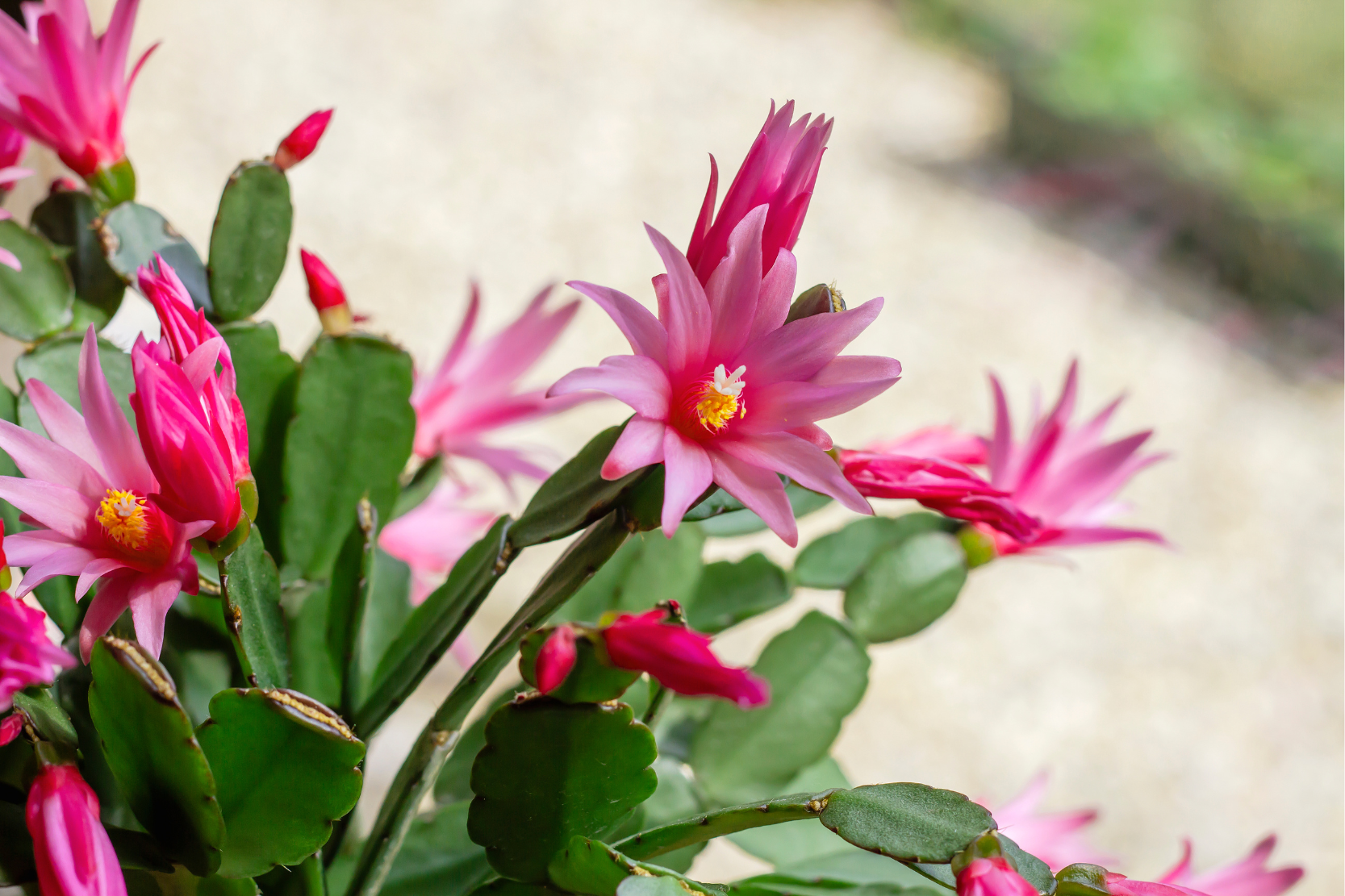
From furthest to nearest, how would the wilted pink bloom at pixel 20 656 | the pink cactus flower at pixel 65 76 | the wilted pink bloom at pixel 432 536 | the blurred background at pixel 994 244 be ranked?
the blurred background at pixel 994 244 < the wilted pink bloom at pixel 432 536 < the pink cactus flower at pixel 65 76 < the wilted pink bloom at pixel 20 656

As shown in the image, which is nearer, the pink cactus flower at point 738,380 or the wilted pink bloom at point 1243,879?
the pink cactus flower at point 738,380

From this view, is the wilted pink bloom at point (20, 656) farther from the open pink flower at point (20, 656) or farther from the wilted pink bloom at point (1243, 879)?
the wilted pink bloom at point (1243, 879)

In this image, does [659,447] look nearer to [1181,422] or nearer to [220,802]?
[220,802]

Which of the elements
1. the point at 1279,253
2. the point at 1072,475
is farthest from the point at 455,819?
the point at 1279,253

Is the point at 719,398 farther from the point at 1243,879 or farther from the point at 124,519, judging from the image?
the point at 1243,879

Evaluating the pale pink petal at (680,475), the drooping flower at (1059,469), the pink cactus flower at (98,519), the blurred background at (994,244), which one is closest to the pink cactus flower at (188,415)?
the pink cactus flower at (98,519)
